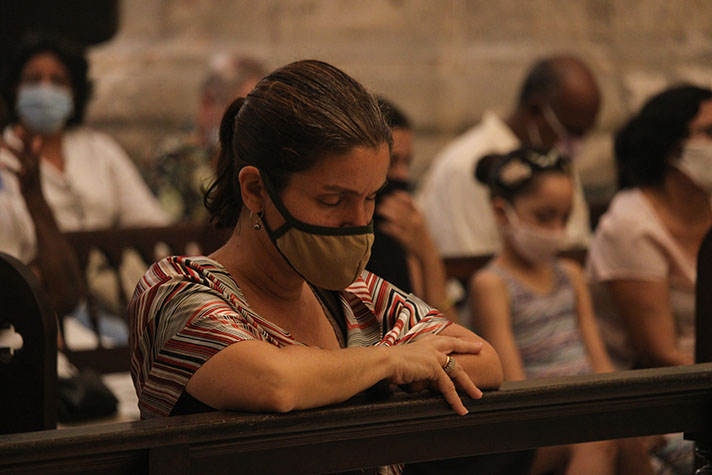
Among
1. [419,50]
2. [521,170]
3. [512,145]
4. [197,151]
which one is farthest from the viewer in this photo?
[419,50]

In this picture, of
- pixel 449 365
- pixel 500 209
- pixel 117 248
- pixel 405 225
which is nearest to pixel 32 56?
pixel 117 248

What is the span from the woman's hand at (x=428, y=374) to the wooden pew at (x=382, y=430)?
21mm

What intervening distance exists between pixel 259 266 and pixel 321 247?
173 mm

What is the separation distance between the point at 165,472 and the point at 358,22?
6708 millimetres

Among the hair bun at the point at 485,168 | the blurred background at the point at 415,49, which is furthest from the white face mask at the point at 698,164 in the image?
the blurred background at the point at 415,49

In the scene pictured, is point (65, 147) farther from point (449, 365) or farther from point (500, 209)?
point (449, 365)

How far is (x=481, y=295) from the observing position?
11.5 feet

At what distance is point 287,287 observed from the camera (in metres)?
2.02

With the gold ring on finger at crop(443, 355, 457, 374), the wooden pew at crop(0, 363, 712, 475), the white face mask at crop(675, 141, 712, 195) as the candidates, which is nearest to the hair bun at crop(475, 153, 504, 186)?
the white face mask at crop(675, 141, 712, 195)

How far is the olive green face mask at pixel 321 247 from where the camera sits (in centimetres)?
188

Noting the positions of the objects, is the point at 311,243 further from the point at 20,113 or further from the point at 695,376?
the point at 20,113

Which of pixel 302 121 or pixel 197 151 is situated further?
pixel 197 151

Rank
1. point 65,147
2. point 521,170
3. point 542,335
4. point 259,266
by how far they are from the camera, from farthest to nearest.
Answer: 1. point 65,147
2. point 521,170
3. point 542,335
4. point 259,266

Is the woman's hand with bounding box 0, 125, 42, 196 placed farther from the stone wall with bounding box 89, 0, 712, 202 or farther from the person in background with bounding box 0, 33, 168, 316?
the stone wall with bounding box 89, 0, 712, 202
